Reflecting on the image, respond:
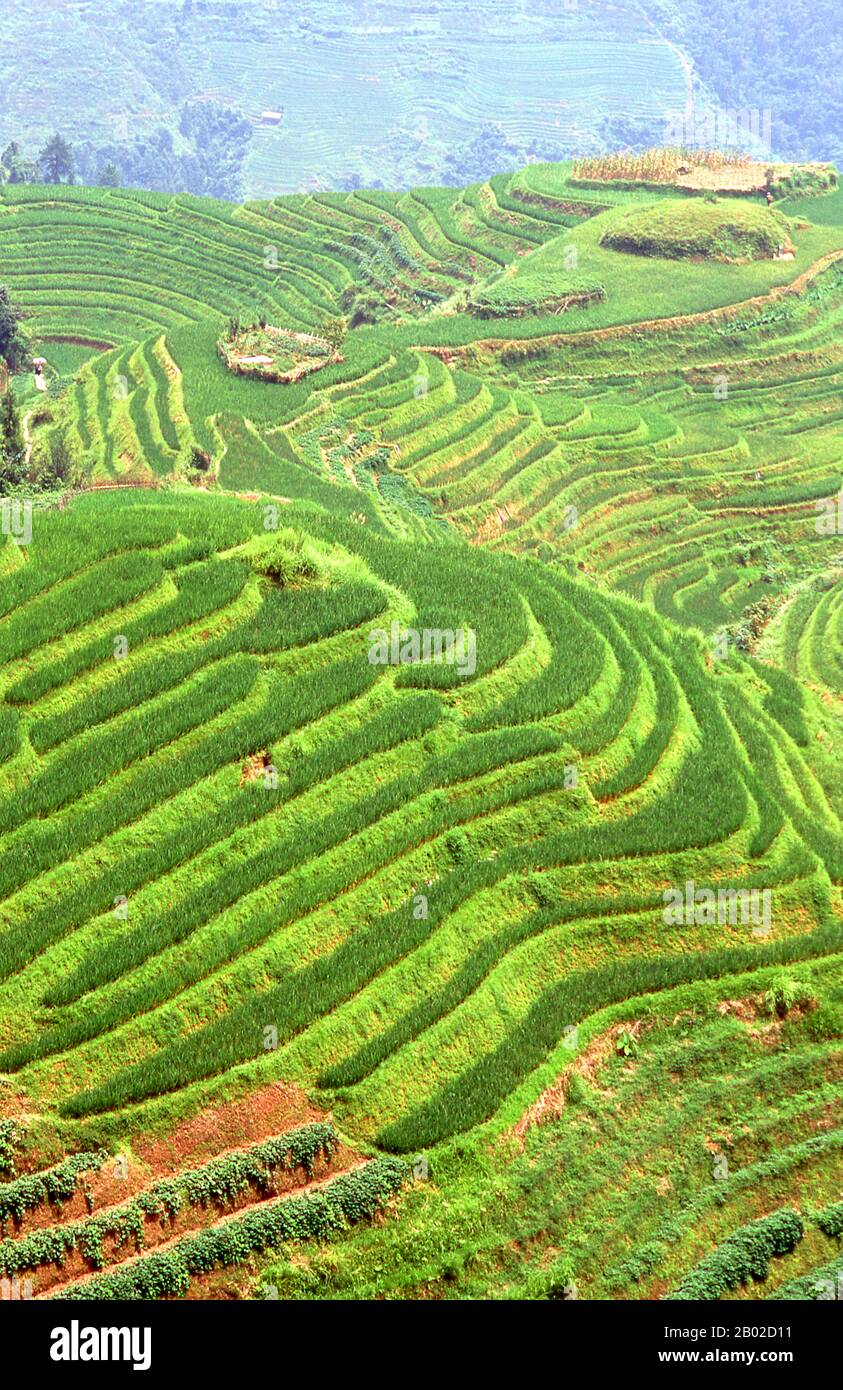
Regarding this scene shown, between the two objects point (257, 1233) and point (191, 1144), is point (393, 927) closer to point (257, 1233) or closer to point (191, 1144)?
point (191, 1144)

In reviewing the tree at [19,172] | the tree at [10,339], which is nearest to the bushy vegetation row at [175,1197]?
the tree at [10,339]

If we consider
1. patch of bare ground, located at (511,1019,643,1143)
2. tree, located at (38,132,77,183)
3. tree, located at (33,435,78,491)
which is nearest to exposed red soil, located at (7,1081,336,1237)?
patch of bare ground, located at (511,1019,643,1143)

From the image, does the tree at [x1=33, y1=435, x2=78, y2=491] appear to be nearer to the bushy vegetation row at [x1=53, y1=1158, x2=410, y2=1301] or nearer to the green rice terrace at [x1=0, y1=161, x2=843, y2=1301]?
the green rice terrace at [x1=0, y1=161, x2=843, y2=1301]

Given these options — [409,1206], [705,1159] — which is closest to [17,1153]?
[409,1206]

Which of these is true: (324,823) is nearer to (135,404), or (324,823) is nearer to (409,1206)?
(409,1206)

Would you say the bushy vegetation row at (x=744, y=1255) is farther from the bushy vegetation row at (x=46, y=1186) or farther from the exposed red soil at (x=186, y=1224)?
the bushy vegetation row at (x=46, y=1186)
